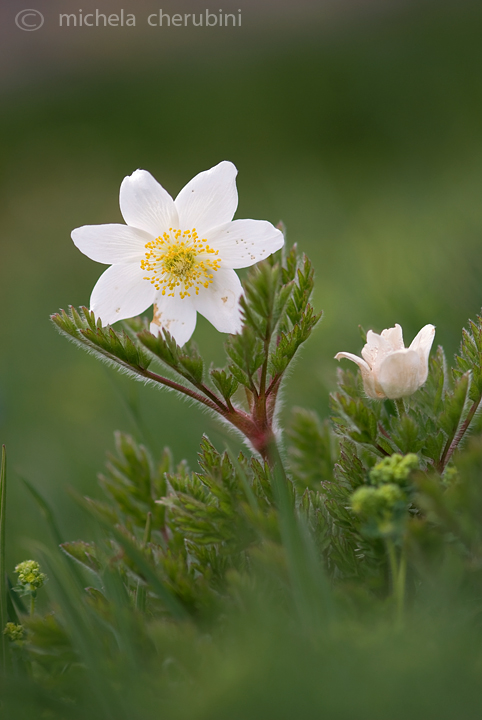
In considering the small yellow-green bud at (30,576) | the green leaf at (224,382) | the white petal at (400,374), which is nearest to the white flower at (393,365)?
the white petal at (400,374)

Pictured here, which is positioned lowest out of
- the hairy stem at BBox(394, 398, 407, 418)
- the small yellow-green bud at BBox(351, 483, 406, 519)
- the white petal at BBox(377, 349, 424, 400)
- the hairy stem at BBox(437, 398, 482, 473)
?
the small yellow-green bud at BBox(351, 483, 406, 519)


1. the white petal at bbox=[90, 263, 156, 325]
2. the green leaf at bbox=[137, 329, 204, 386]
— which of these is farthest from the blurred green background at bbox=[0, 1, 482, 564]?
the green leaf at bbox=[137, 329, 204, 386]

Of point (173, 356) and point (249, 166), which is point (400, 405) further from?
point (249, 166)

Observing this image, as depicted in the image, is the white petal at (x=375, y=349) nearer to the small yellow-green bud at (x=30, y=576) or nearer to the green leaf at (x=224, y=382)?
the green leaf at (x=224, y=382)

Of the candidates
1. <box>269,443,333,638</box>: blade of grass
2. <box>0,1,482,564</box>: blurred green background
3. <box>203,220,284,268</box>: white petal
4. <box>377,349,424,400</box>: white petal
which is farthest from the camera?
<box>0,1,482,564</box>: blurred green background

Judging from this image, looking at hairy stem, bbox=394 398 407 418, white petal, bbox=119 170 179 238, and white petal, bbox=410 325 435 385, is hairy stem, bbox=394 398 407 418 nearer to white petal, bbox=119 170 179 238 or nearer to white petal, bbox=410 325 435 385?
white petal, bbox=410 325 435 385

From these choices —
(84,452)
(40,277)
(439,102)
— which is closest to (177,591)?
(84,452)

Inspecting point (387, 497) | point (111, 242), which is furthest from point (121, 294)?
point (387, 497)
